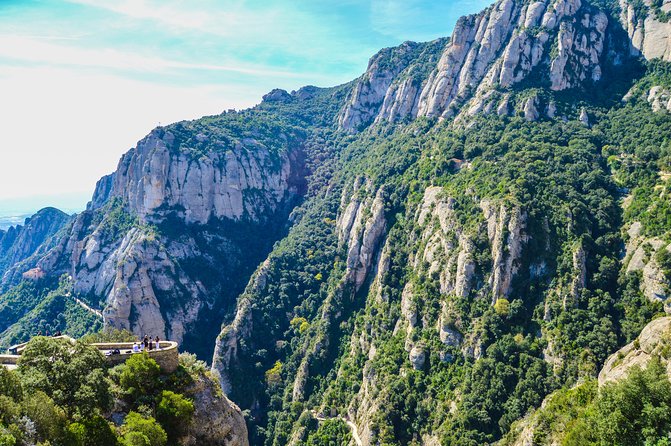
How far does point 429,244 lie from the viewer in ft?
333

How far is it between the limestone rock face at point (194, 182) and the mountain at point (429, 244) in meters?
0.80

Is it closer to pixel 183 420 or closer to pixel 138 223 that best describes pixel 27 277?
pixel 138 223

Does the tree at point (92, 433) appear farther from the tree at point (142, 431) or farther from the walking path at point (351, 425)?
the walking path at point (351, 425)

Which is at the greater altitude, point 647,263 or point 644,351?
point 647,263

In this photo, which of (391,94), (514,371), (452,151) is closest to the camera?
(514,371)

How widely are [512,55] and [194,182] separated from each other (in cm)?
11913

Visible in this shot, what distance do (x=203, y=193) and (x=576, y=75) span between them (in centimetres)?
13120

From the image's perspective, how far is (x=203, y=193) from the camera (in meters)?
160

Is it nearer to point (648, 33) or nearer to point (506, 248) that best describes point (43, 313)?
point (506, 248)

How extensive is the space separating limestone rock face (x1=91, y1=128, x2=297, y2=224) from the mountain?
80 centimetres

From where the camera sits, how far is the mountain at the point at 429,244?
73750mm

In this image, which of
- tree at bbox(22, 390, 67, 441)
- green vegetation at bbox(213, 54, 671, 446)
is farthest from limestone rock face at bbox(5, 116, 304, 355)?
tree at bbox(22, 390, 67, 441)

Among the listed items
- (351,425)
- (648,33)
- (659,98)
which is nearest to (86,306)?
(351,425)

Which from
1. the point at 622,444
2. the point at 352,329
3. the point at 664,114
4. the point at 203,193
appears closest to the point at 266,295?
the point at 352,329
